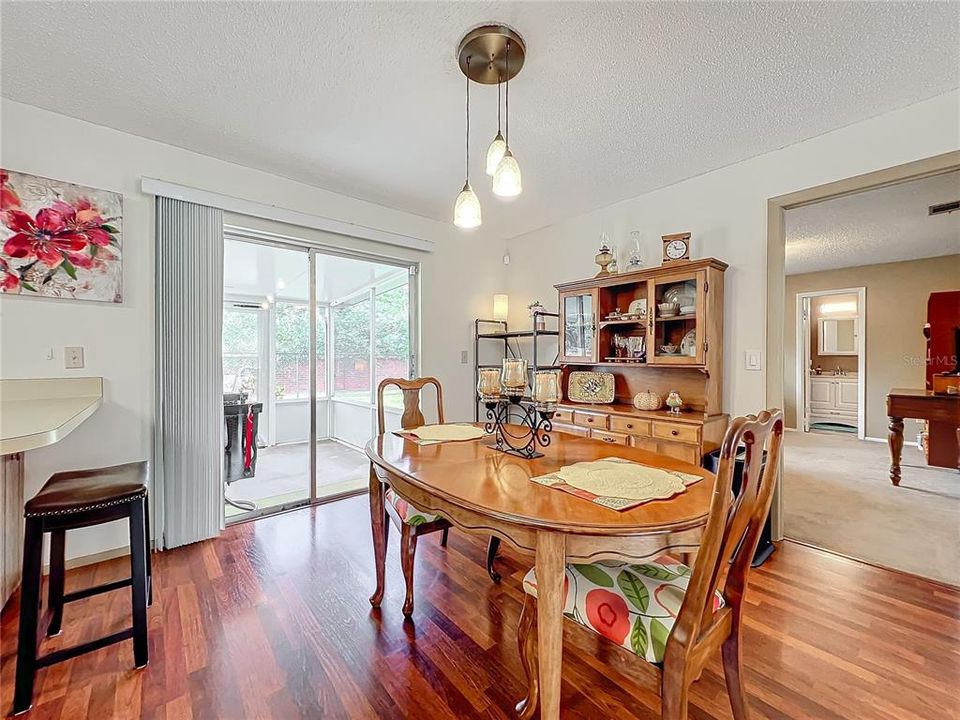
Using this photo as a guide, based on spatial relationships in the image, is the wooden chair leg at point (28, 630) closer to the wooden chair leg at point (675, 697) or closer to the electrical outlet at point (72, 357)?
the electrical outlet at point (72, 357)

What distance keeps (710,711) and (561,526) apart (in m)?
0.96

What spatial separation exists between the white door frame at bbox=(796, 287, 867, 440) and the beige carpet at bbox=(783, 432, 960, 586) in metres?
1.09

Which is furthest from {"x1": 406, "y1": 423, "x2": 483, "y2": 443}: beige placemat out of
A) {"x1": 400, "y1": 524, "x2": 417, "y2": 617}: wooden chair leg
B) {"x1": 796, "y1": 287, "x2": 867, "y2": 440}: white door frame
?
{"x1": 796, "y1": 287, "x2": 867, "y2": 440}: white door frame

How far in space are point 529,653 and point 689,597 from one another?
0.61 meters

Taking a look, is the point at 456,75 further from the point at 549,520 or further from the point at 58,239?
the point at 58,239

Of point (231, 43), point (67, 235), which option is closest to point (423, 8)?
point (231, 43)

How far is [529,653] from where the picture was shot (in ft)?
4.28

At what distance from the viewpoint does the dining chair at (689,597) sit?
0.92m

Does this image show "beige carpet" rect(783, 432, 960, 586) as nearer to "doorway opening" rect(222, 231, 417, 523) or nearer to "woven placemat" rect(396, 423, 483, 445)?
"woven placemat" rect(396, 423, 483, 445)

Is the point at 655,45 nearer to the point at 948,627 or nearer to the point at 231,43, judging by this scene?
the point at 231,43

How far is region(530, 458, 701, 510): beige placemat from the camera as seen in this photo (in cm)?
117

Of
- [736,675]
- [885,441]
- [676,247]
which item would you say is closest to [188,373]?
[736,675]

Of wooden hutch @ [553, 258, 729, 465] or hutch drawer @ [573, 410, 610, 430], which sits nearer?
wooden hutch @ [553, 258, 729, 465]

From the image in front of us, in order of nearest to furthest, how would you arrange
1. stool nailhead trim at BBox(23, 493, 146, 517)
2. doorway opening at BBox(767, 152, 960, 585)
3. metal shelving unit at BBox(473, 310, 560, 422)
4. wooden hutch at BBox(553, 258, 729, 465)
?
stool nailhead trim at BBox(23, 493, 146, 517) < doorway opening at BBox(767, 152, 960, 585) < wooden hutch at BBox(553, 258, 729, 465) < metal shelving unit at BBox(473, 310, 560, 422)
